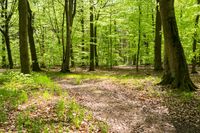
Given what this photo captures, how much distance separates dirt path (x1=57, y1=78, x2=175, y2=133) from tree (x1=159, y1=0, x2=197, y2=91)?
2021 millimetres

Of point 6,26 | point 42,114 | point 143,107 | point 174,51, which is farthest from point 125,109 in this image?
point 6,26

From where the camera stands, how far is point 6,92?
38.1 feet

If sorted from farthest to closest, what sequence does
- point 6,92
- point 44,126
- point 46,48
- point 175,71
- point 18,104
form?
point 46,48 → point 175,71 → point 6,92 → point 18,104 → point 44,126

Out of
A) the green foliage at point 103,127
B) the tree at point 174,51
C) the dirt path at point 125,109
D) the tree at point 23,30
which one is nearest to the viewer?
the green foliage at point 103,127

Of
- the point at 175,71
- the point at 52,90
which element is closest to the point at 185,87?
the point at 175,71

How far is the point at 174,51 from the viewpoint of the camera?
13820mm

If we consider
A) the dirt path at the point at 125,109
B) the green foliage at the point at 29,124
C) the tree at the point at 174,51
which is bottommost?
the dirt path at the point at 125,109

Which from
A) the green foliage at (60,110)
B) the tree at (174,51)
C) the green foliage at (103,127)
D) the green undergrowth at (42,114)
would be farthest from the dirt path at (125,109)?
the tree at (174,51)

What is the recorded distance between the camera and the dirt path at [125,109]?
8.56 meters

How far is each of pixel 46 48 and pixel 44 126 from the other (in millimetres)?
34901

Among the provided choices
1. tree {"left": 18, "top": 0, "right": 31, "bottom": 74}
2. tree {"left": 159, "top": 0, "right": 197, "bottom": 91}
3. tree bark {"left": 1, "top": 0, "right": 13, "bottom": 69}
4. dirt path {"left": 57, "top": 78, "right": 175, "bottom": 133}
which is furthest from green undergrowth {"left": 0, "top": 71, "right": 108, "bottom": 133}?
tree bark {"left": 1, "top": 0, "right": 13, "bottom": 69}

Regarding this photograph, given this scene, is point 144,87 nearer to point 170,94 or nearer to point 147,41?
point 170,94

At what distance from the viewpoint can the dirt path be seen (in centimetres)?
856

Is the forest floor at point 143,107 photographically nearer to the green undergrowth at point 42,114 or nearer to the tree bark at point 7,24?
the green undergrowth at point 42,114
